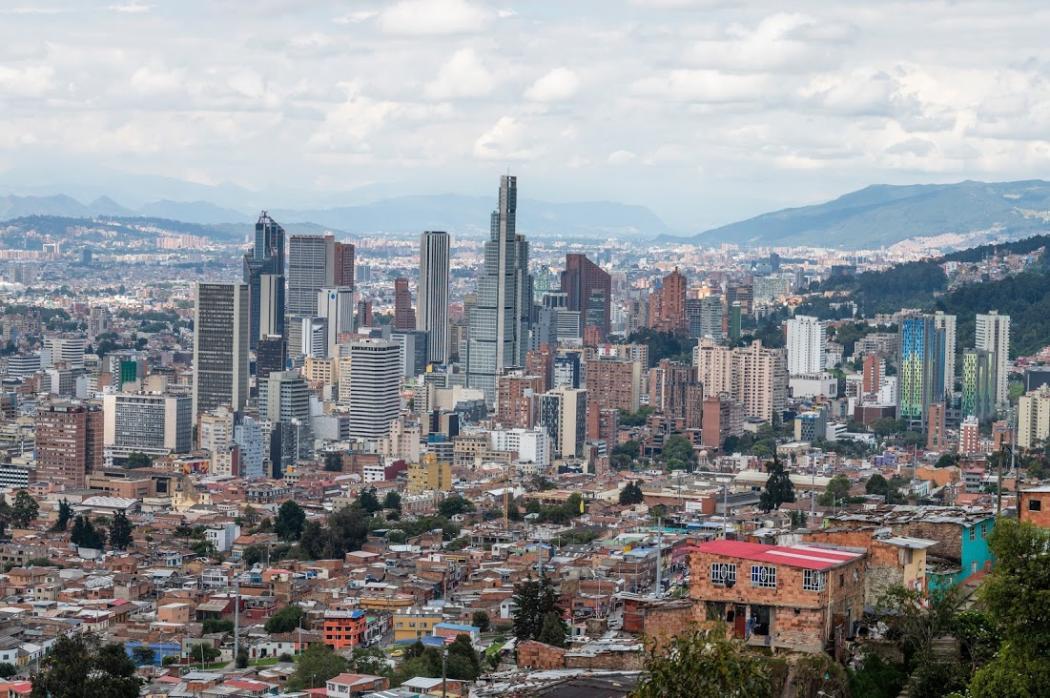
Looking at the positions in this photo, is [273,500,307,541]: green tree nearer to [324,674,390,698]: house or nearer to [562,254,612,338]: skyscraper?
[324,674,390,698]: house

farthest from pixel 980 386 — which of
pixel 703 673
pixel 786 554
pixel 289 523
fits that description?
pixel 703 673

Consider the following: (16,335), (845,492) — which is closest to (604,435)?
(845,492)

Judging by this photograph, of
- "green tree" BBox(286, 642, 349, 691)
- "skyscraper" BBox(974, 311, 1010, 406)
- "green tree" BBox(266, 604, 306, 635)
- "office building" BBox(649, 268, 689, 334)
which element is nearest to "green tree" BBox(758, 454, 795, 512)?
"green tree" BBox(266, 604, 306, 635)

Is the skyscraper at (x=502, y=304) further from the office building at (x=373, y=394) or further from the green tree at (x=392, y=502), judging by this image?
the green tree at (x=392, y=502)

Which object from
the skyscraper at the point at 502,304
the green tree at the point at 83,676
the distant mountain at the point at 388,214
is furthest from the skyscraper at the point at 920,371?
the distant mountain at the point at 388,214

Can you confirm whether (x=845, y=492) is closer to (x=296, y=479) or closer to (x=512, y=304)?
(x=296, y=479)
